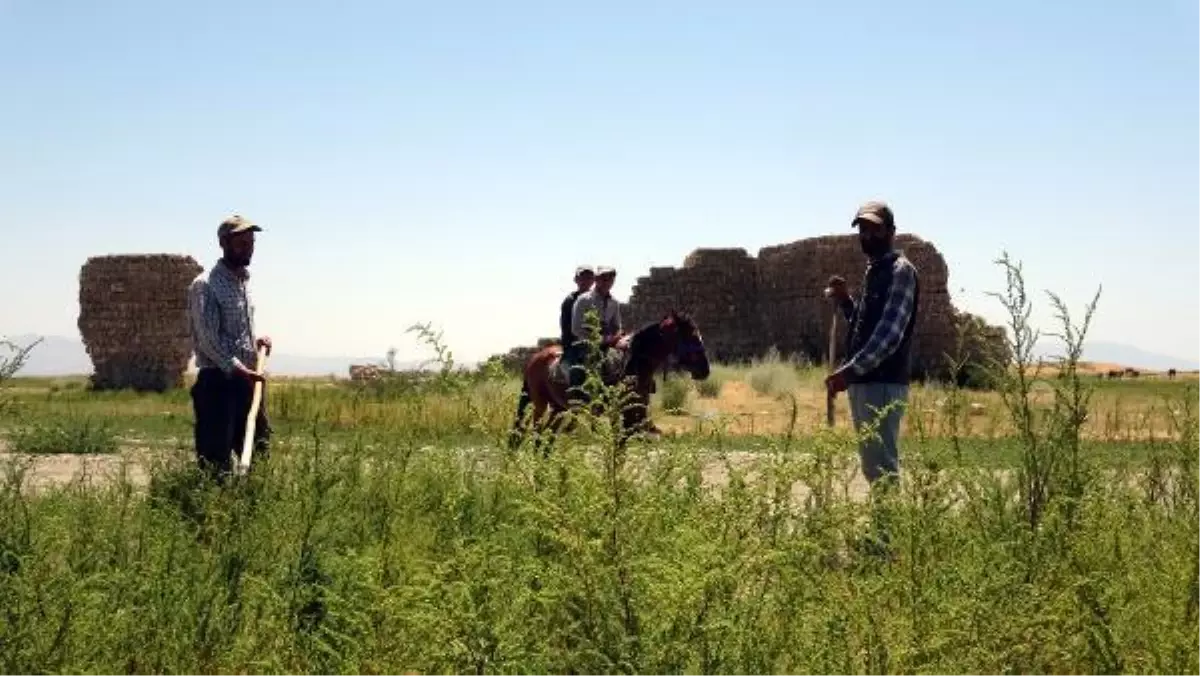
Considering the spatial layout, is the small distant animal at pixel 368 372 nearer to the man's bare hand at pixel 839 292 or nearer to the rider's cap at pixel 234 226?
the rider's cap at pixel 234 226

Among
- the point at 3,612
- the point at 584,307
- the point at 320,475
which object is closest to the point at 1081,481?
the point at 320,475

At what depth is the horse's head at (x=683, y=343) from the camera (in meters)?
11.8

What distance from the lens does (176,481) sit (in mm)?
7426

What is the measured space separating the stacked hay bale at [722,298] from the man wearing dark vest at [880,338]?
2821 centimetres

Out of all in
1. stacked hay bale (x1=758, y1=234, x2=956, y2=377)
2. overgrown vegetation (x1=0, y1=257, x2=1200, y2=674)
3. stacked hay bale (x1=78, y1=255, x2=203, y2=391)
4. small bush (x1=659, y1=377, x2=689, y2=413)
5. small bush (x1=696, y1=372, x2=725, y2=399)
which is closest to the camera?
overgrown vegetation (x1=0, y1=257, x2=1200, y2=674)

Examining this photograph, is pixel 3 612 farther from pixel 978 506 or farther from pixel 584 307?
pixel 584 307

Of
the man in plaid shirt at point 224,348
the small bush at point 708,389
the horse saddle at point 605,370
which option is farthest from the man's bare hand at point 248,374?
the small bush at point 708,389

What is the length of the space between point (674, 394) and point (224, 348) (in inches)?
603

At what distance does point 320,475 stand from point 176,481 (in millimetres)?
2587

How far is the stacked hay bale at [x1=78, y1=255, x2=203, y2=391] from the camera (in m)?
32.2

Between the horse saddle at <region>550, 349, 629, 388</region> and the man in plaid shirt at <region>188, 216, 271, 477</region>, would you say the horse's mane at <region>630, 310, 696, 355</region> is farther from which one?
the man in plaid shirt at <region>188, 216, 271, 477</region>

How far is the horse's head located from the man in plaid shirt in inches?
185

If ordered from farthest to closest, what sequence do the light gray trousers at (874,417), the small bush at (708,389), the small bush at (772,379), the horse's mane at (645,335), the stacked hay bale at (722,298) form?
the stacked hay bale at (722,298) < the small bush at (772,379) < the small bush at (708,389) < the horse's mane at (645,335) < the light gray trousers at (874,417)

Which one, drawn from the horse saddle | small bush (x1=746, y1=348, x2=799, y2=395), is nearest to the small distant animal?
the horse saddle
